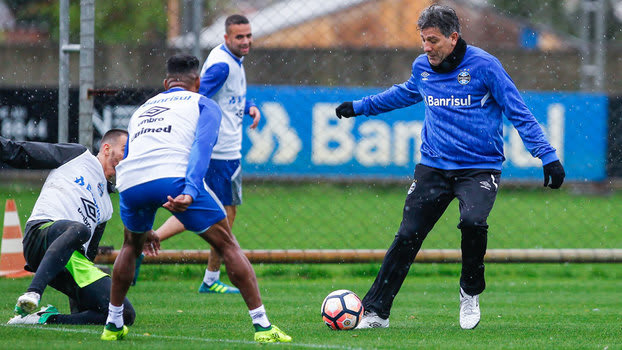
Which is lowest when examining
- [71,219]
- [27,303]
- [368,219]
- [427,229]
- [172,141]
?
[368,219]

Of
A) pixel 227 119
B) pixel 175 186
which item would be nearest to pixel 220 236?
pixel 175 186

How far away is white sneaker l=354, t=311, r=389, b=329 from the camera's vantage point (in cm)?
612

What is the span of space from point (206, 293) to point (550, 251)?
10.5 ft

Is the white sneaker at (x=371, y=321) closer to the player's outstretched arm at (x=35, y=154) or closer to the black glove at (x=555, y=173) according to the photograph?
the black glove at (x=555, y=173)

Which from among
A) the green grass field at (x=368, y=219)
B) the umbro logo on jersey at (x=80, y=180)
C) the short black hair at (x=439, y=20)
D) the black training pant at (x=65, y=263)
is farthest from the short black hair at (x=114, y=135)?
the green grass field at (x=368, y=219)

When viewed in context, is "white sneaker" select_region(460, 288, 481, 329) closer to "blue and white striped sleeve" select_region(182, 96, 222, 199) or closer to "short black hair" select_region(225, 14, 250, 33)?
"blue and white striped sleeve" select_region(182, 96, 222, 199)

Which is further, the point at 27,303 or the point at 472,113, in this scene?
the point at 472,113

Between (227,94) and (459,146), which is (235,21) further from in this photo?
(459,146)

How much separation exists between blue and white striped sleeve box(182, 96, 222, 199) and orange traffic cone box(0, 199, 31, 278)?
4.10m

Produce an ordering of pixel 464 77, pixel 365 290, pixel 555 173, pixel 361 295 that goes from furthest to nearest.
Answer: pixel 365 290, pixel 361 295, pixel 464 77, pixel 555 173

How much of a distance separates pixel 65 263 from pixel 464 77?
279 centimetres

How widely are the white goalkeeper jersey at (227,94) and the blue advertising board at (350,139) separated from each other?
7.20 meters

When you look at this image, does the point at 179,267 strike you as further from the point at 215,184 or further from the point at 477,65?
the point at 477,65

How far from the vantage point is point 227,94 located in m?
8.20
